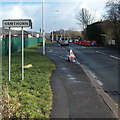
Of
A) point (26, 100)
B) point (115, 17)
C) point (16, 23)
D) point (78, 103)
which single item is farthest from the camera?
point (115, 17)

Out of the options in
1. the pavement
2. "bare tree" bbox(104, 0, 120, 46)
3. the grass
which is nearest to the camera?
the grass

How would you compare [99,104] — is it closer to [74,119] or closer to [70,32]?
[74,119]

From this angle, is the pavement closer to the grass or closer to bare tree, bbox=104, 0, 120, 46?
the grass

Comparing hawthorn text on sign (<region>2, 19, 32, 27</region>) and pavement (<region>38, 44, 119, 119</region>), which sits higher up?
hawthorn text on sign (<region>2, 19, 32, 27</region>)

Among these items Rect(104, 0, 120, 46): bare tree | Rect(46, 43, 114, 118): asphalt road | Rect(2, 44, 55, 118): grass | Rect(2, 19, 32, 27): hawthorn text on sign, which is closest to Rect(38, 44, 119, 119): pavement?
Rect(46, 43, 114, 118): asphalt road

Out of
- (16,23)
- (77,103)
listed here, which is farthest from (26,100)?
(16,23)

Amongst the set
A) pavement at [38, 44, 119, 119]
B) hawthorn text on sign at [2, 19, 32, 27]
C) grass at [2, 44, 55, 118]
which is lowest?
pavement at [38, 44, 119, 119]

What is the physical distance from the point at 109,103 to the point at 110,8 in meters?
40.5

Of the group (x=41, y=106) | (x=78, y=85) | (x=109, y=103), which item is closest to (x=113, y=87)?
(x=78, y=85)

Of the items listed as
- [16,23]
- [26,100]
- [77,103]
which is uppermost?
[16,23]

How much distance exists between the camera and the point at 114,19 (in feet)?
152

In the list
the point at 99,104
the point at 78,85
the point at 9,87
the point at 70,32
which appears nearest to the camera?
the point at 99,104

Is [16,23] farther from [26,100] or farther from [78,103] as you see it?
[78,103]

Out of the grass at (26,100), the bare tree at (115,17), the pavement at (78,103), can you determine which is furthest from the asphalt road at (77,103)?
the bare tree at (115,17)
